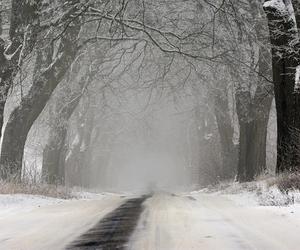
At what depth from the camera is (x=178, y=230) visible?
23.0 feet

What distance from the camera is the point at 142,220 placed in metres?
8.41

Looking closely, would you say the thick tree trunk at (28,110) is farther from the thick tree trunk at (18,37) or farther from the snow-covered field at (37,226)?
the snow-covered field at (37,226)

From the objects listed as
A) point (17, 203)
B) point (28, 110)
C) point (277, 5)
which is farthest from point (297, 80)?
point (28, 110)

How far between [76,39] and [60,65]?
144cm

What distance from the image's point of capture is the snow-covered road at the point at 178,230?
19.2 ft

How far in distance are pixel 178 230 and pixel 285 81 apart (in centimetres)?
882

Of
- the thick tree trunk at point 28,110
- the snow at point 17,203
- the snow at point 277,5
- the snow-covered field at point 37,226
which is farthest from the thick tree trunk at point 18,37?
the snow at point 277,5

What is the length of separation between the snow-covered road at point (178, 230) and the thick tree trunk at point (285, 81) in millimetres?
4959

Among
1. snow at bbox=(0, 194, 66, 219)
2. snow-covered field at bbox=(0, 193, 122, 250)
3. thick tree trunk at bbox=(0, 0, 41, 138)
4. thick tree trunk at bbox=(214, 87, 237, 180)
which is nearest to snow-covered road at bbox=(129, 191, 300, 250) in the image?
snow-covered field at bbox=(0, 193, 122, 250)

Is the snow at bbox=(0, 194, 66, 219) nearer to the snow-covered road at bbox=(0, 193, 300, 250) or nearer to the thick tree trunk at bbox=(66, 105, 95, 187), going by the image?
the snow-covered road at bbox=(0, 193, 300, 250)

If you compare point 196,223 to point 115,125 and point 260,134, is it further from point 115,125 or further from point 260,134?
point 115,125

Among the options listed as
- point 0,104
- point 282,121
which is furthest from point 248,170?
point 0,104

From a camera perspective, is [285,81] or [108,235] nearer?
[108,235]

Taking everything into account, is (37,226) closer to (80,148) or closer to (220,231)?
(220,231)
